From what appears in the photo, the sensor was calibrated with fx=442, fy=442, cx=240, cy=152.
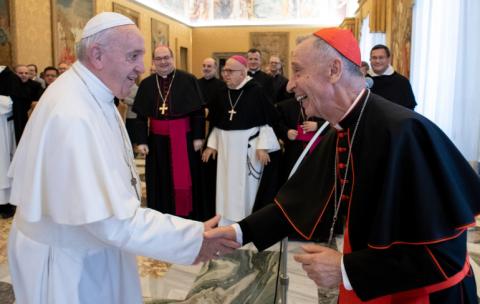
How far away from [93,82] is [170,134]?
3.31 m

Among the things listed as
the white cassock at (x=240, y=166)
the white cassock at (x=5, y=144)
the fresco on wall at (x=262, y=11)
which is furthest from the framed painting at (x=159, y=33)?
the white cassock at (x=240, y=166)

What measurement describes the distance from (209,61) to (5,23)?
13.9 ft

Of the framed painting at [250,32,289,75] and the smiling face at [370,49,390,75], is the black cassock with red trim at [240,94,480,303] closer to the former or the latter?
the smiling face at [370,49,390,75]

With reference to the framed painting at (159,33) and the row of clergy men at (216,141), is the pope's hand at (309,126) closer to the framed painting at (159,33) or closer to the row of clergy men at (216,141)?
the row of clergy men at (216,141)

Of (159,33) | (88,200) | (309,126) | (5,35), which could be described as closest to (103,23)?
(88,200)

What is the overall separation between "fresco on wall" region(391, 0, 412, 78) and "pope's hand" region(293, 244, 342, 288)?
22.1 feet

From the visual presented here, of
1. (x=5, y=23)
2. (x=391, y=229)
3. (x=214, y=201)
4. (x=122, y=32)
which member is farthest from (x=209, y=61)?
(x=391, y=229)

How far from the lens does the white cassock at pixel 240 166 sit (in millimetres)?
5004

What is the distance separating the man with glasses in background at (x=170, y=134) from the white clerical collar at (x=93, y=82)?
10.6ft

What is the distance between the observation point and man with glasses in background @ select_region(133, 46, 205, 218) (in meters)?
5.18

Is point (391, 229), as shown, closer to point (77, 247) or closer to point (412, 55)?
point (77, 247)

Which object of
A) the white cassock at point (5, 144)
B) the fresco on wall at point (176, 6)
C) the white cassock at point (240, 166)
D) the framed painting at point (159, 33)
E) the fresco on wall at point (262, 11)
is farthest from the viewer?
the fresco on wall at point (262, 11)

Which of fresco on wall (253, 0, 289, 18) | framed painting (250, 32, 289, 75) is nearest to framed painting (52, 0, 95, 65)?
framed painting (250, 32, 289, 75)

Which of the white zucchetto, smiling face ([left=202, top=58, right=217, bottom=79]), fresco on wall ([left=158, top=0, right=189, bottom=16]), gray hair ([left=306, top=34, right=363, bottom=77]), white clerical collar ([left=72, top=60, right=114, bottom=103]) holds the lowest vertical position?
white clerical collar ([left=72, top=60, right=114, bottom=103])
